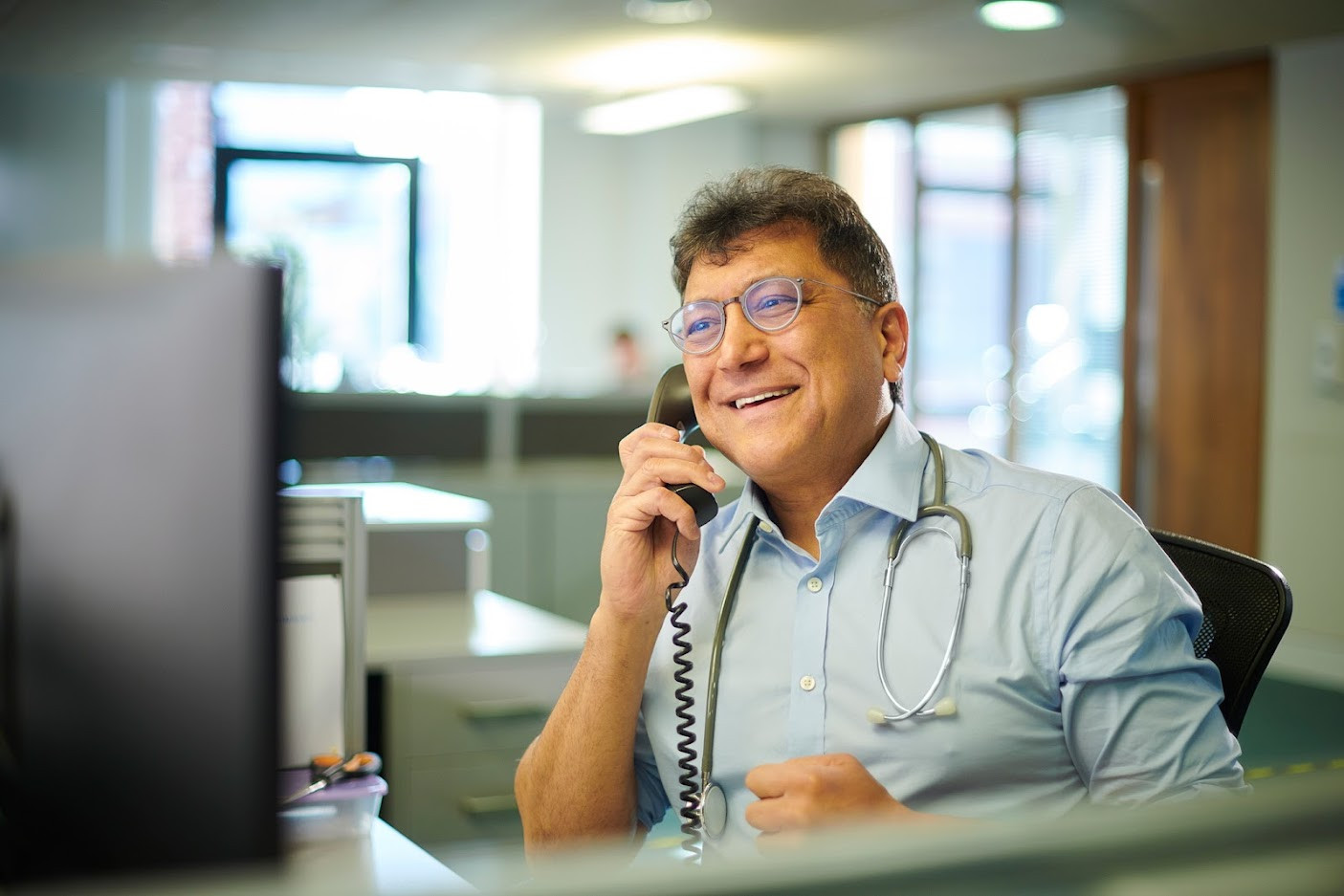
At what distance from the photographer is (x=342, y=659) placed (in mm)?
1551

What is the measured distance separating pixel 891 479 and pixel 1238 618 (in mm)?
350

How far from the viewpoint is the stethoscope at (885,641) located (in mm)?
1196

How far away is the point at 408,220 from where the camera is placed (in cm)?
887

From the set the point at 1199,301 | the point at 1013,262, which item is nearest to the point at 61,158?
the point at 1013,262

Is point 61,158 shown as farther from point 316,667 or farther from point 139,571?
point 139,571

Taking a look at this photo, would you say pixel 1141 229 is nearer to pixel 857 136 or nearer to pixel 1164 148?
pixel 1164 148

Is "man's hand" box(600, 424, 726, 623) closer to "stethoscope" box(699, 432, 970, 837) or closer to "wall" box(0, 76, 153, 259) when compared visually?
"stethoscope" box(699, 432, 970, 837)

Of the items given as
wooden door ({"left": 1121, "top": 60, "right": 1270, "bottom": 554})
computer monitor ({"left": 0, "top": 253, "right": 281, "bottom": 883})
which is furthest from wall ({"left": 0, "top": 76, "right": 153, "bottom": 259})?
computer monitor ({"left": 0, "top": 253, "right": 281, "bottom": 883})

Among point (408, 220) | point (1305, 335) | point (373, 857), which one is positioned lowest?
point (373, 857)

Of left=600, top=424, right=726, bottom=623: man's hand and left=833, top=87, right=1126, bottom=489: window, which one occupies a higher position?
left=833, top=87, right=1126, bottom=489: window

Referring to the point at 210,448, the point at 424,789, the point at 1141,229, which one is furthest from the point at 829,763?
the point at 1141,229

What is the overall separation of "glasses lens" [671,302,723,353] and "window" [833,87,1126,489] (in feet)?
16.4

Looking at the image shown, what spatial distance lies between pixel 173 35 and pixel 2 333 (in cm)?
595

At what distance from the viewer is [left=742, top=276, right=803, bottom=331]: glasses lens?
1329 mm
